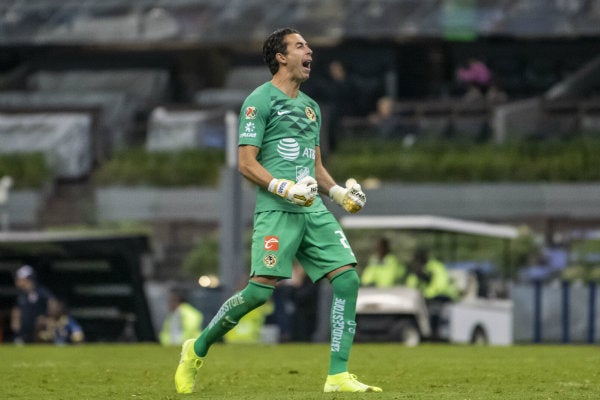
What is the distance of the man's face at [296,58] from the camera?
32.8 feet

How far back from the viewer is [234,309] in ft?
32.4

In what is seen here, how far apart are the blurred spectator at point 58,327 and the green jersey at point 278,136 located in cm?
1384

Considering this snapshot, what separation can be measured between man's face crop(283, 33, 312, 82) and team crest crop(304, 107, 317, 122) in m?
0.20

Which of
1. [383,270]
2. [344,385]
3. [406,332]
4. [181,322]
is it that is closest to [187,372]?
[344,385]

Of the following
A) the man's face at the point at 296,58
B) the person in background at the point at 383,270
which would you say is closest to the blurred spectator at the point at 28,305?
the person in background at the point at 383,270

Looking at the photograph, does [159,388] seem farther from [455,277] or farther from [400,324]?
[455,277]

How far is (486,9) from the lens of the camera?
43.7 meters

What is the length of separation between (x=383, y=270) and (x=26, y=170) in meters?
18.4

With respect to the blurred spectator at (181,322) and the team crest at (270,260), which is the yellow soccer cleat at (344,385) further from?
the blurred spectator at (181,322)

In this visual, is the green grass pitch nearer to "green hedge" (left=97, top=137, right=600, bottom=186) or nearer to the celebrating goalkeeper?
the celebrating goalkeeper

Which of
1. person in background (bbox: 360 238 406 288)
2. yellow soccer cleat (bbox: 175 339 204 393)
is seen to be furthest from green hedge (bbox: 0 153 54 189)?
yellow soccer cleat (bbox: 175 339 204 393)

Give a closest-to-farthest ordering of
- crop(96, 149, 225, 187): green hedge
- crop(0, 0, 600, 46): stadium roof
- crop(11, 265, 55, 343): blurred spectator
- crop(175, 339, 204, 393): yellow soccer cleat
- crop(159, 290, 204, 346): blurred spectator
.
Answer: crop(175, 339, 204, 393): yellow soccer cleat
crop(11, 265, 55, 343): blurred spectator
crop(159, 290, 204, 346): blurred spectator
crop(96, 149, 225, 187): green hedge
crop(0, 0, 600, 46): stadium roof

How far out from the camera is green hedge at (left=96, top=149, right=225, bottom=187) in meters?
38.8

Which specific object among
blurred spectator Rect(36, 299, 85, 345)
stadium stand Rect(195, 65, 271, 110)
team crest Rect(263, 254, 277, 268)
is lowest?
blurred spectator Rect(36, 299, 85, 345)
